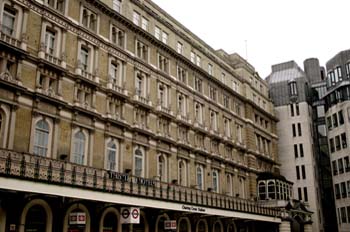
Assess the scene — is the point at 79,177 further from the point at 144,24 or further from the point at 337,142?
the point at 337,142

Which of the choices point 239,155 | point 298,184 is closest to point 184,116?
point 239,155

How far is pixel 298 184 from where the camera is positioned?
62.2 meters

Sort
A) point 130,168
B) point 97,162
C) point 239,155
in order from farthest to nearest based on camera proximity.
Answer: point 239,155, point 130,168, point 97,162

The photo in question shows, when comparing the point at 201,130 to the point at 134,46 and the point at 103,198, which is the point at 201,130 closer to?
the point at 134,46

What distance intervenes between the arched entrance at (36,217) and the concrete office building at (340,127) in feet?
148

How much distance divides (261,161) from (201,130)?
17.0 meters

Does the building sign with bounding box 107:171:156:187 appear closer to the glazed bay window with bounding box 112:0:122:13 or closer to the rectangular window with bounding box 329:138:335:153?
the glazed bay window with bounding box 112:0:122:13

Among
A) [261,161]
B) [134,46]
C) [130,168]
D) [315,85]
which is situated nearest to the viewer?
[130,168]

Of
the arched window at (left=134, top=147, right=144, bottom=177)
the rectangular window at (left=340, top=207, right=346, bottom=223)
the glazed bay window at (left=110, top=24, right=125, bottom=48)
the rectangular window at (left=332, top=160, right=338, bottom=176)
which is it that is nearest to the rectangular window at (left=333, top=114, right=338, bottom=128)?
the rectangular window at (left=332, top=160, right=338, bottom=176)

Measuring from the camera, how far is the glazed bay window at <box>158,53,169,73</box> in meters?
40.6

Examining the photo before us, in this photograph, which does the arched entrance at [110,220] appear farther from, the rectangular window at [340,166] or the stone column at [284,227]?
the rectangular window at [340,166]

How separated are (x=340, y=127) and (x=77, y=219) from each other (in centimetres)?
4690

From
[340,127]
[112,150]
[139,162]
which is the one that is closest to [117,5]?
[112,150]

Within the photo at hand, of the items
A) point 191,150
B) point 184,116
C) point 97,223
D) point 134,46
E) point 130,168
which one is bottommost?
point 97,223
